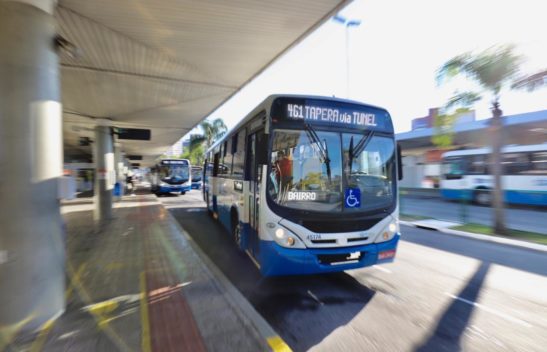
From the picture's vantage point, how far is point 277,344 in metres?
3.36

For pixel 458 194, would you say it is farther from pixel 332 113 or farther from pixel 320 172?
pixel 320 172

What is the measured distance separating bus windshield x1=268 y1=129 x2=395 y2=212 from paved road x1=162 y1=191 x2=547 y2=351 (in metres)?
1.49

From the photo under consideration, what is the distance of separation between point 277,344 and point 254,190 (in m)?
2.53

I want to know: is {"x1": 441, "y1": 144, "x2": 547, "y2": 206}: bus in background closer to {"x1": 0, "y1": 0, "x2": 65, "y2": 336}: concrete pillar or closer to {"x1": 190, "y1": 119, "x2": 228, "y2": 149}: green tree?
{"x1": 0, "y1": 0, "x2": 65, "y2": 336}: concrete pillar

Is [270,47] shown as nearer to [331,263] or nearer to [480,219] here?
[331,263]

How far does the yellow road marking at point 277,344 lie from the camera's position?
129 inches

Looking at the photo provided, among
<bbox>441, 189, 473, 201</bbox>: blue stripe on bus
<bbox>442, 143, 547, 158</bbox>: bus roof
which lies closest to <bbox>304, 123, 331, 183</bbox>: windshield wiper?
<bbox>442, 143, 547, 158</bbox>: bus roof

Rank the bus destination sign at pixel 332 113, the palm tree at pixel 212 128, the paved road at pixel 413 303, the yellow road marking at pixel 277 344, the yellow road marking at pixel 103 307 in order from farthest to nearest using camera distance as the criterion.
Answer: the palm tree at pixel 212 128 → the bus destination sign at pixel 332 113 → the yellow road marking at pixel 103 307 → the paved road at pixel 413 303 → the yellow road marking at pixel 277 344

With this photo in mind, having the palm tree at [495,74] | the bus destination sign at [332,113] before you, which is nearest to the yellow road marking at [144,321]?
the bus destination sign at [332,113]

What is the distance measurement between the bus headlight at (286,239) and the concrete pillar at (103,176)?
10.3 m

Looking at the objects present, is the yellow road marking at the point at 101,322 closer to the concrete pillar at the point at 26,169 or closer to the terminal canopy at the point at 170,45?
the concrete pillar at the point at 26,169

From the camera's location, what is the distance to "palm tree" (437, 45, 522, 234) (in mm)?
9203

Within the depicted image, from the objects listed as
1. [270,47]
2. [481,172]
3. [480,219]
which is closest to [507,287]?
[270,47]

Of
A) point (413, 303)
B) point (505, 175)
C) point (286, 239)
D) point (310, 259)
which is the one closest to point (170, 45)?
point (286, 239)
